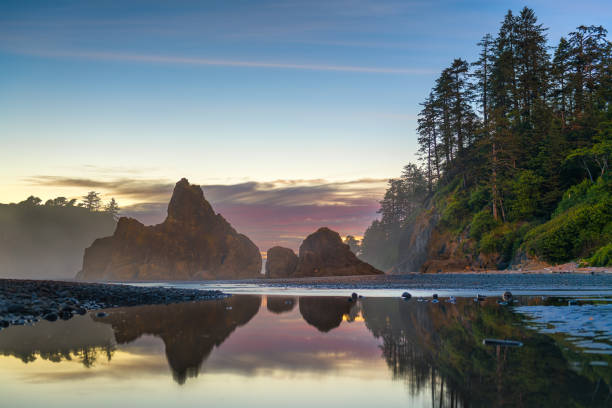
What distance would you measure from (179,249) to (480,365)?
141892 mm

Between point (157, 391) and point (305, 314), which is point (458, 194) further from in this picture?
point (157, 391)

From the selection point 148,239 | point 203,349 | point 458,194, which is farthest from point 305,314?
point 148,239

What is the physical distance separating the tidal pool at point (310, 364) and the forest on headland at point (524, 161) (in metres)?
28.3

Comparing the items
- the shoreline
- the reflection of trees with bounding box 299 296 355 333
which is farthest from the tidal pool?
the shoreline

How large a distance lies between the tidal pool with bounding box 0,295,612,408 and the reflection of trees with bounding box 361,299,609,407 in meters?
0.02

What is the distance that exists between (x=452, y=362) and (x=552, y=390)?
6.72ft

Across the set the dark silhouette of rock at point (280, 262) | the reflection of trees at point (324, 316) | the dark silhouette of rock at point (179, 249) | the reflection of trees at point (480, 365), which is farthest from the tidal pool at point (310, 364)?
the dark silhouette of rock at point (179, 249)

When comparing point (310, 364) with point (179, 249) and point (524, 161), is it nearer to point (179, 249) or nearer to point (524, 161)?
point (524, 161)

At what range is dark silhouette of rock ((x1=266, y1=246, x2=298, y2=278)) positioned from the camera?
89062 mm

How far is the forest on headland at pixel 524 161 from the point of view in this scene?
39.7 m

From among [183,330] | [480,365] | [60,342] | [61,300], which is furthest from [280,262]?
[480,365]

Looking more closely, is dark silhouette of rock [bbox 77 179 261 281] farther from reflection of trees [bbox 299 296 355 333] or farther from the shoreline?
reflection of trees [bbox 299 296 355 333]

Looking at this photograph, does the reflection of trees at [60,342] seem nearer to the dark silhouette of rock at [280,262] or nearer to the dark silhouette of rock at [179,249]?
the dark silhouette of rock at [280,262]

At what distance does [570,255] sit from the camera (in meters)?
37.6
